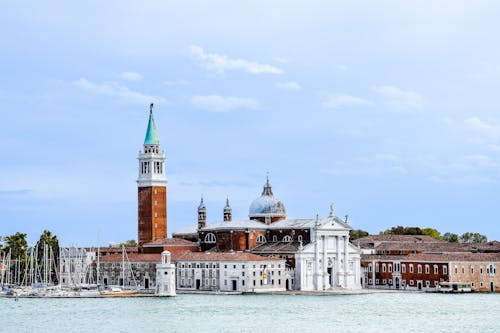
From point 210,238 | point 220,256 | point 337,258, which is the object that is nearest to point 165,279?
point 220,256

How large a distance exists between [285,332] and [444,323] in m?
8.48

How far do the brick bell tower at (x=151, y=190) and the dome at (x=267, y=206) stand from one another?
Result: 6.82 meters

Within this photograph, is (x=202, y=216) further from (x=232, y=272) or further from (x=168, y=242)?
(x=232, y=272)

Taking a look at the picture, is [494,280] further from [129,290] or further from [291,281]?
[129,290]

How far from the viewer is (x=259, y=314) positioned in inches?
2169

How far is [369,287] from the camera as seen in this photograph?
80.4 m

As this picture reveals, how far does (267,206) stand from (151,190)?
8.91 meters

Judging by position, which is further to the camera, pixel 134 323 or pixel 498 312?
pixel 498 312

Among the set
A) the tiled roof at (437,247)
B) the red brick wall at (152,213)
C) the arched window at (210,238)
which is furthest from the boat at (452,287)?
the red brick wall at (152,213)

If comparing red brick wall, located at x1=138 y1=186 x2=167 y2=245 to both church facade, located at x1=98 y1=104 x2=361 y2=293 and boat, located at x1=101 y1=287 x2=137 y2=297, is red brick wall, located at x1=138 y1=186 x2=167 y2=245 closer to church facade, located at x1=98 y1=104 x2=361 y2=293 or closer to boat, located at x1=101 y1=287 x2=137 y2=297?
church facade, located at x1=98 y1=104 x2=361 y2=293

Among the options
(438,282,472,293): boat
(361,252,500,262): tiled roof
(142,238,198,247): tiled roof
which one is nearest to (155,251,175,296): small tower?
(142,238,198,247): tiled roof

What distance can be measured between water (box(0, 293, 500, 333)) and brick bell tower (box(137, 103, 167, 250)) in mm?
12991

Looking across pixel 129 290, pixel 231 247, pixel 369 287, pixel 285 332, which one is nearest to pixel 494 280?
pixel 369 287

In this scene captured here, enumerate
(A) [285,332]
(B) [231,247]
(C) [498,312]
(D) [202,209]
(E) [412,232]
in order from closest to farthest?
1. (A) [285,332]
2. (C) [498,312]
3. (B) [231,247]
4. (D) [202,209]
5. (E) [412,232]
